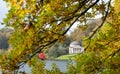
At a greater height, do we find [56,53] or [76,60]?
[56,53]

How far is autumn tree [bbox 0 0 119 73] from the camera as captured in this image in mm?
3783

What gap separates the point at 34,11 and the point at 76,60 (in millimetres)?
1881

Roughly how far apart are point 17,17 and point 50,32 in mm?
588

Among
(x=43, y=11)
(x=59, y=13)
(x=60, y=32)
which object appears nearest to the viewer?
(x=43, y=11)

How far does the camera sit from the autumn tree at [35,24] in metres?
3.78

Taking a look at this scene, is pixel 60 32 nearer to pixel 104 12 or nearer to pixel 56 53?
pixel 104 12

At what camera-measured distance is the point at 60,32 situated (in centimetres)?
455

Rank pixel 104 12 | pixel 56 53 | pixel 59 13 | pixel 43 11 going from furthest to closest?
pixel 56 53
pixel 104 12
pixel 59 13
pixel 43 11

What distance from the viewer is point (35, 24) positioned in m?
3.88

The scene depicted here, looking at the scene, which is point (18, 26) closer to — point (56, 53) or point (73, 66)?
point (73, 66)

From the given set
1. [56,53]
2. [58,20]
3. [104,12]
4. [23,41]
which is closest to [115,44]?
[104,12]

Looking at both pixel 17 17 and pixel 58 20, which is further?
pixel 58 20

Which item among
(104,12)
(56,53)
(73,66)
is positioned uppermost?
(56,53)

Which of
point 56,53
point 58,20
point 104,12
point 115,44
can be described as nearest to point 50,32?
point 58,20
